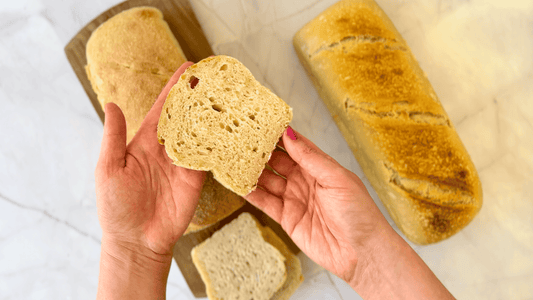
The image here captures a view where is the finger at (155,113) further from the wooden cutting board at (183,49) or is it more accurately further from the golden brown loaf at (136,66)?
the wooden cutting board at (183,49)

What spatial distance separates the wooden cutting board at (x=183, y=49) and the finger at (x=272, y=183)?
1.49 ft

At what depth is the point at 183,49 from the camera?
2473 millimetres

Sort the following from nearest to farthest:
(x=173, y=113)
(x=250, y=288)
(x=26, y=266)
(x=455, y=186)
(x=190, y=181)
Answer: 1. (x=173, y=113)
2. (x=190, y=181)
3. (x=455, y=186)
4. (x=250, y=288)
5. (x=26, y=266)

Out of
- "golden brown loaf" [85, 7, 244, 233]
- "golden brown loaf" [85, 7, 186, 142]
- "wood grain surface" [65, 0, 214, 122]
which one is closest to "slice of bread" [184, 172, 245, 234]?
"golden brown loaf" [85, 7, 244, 233]

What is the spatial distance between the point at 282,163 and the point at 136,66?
1.26 meters

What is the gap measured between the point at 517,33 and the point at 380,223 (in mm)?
2264

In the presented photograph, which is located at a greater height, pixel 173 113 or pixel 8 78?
pixel 8 78

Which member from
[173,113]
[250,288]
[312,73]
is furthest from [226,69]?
[250,288]

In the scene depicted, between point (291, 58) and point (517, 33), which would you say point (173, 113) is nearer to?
point (291, 58)

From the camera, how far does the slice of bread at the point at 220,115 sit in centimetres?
172

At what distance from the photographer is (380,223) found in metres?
1.84

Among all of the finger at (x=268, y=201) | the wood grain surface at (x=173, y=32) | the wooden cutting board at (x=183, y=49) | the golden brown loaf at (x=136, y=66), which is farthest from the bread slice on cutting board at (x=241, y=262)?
the wood grain surface at (x=173, y=32)

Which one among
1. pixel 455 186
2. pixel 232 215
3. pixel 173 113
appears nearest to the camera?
pixel 173 113

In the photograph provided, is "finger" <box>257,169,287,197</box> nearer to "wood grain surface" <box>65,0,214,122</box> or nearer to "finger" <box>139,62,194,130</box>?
"finger" <box>139,62,194,130</box>
